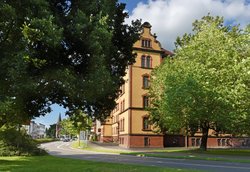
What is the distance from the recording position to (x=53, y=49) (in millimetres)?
13883

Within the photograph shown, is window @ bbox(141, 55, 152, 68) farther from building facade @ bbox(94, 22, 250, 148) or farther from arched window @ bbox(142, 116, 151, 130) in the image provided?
arched window @ bbox(142, 116, 151, 130)

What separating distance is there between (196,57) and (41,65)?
28.4m

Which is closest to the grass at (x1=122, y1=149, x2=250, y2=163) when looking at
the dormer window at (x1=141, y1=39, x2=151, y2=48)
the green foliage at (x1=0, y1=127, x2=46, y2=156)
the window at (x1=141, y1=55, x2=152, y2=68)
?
the green foliage at (x1=0, y1=127, x2=46, y2=156)

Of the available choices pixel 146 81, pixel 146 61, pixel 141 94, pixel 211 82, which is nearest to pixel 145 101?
pixel 141 94

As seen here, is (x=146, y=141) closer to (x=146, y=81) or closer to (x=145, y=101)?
(x=145, y=101)

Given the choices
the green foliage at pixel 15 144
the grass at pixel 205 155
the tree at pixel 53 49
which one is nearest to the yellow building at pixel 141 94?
the grass at pixel 205 155

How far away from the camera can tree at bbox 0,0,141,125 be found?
1305cm

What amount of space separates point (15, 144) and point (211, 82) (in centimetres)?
2045

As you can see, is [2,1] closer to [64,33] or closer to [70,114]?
[64,33]

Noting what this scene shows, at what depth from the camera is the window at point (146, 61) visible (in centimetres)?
5747

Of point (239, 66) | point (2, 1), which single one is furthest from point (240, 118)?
point (2, 1)

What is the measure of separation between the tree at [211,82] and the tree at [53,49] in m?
21.7

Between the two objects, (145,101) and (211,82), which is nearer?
(211,82)

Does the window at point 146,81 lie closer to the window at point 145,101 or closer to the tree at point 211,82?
the window at point 145,101
